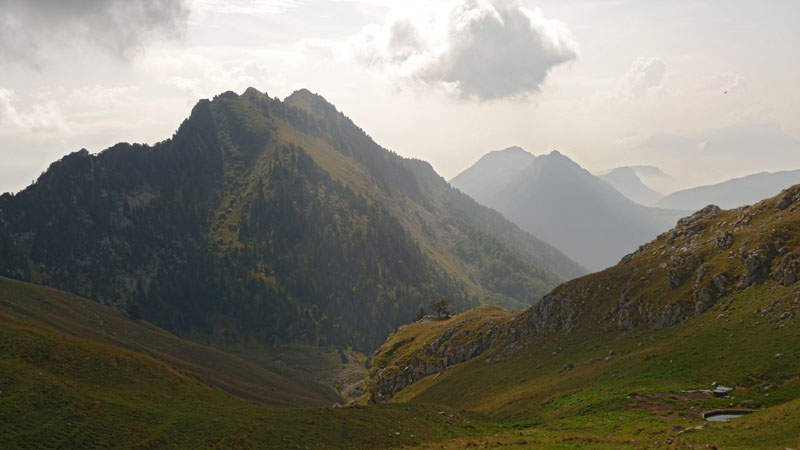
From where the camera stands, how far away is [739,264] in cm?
6975

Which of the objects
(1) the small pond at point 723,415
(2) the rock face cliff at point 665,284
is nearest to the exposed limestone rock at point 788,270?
(2) the rock face cliff at point 665,284

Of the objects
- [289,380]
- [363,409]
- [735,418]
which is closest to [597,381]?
[735,418]

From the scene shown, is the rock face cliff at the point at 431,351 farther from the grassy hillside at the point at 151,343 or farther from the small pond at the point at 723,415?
the small pond at the point at 723,415

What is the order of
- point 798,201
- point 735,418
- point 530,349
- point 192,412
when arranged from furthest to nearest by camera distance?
point 530,349, point 798,201, point 192,412, point 735,418

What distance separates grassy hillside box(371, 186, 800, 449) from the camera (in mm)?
41375

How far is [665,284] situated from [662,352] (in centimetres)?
2023

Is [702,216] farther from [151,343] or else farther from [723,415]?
[151,343]

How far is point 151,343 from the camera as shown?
16688 cm

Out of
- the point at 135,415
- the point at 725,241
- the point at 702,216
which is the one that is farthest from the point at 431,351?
the point at 135,415

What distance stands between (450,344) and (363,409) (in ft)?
194

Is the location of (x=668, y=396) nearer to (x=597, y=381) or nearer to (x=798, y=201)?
(x=597, y=381)

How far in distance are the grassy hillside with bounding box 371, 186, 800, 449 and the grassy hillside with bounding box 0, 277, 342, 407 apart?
175ft

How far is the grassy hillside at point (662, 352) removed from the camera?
4138 centimetres

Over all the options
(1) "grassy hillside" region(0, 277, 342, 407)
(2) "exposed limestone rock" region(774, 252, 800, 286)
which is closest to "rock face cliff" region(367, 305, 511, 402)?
(1) "grassy hillside" region(0, 277, 342, 407)
